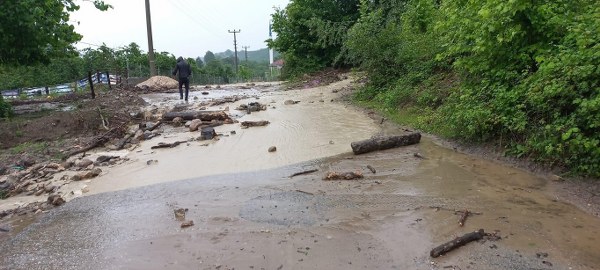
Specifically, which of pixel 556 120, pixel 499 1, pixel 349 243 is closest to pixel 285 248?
pixel 349 243

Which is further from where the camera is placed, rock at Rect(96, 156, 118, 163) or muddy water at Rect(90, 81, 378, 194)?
rock at Rect(96, 156, 118, 163)

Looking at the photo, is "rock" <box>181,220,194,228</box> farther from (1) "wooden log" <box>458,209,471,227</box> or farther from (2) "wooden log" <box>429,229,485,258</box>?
(1) "wooden log" <box>458,209,471,227</box>

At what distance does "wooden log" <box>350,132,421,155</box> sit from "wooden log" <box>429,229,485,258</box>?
149 inches

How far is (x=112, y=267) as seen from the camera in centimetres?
432

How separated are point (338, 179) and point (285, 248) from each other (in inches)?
91.2

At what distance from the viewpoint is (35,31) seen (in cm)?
1380

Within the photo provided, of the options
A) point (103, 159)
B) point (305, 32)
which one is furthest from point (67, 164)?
point (305, 32)

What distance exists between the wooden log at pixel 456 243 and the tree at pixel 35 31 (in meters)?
13.7

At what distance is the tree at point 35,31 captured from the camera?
43.1 feet

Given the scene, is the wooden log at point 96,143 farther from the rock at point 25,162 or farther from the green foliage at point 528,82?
the green foliage at point 528,82

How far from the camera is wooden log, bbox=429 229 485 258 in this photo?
4.11m

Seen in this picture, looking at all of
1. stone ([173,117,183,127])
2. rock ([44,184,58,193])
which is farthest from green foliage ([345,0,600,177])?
rock ([44,184,58,193])

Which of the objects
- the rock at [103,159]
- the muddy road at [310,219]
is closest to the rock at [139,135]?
the rock at [103,159]

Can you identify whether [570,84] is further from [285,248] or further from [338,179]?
[285,248]
